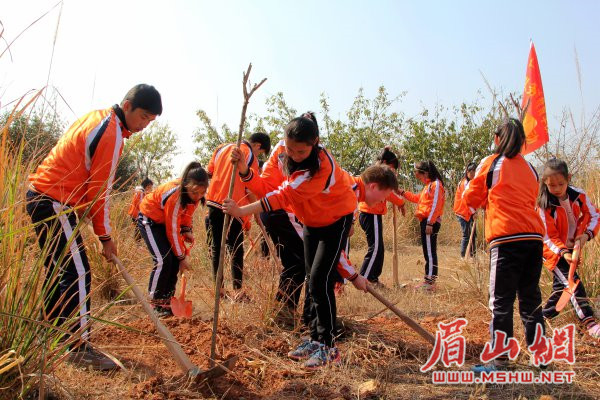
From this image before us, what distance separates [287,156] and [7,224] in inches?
73.9

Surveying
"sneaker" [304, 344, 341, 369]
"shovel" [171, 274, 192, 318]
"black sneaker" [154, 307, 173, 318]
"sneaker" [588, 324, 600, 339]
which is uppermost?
"shovel" [171, 274, 192, 318]

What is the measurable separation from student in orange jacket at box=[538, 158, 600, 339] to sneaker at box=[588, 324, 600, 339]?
181mm

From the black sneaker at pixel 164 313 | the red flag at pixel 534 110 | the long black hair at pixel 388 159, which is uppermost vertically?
the red flag at pixel 534 110

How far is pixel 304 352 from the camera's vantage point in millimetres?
3619

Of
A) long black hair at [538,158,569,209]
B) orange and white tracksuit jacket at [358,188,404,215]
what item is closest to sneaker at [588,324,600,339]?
long black hair at [538,158,569,209]

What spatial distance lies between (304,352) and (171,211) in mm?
2090

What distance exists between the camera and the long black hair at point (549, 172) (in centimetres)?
441

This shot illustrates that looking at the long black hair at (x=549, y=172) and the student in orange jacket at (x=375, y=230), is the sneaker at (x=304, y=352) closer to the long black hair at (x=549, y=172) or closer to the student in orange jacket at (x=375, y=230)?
the long black hair at (x=549, y=172)

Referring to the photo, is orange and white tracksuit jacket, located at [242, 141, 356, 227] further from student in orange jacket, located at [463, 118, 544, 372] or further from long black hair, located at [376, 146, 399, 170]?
long black hair, located at [376, 146, 399, 170]

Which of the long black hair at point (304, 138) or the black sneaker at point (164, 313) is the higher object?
the long black hair at point (304, 138)

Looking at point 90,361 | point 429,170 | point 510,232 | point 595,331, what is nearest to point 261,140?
point 429,170

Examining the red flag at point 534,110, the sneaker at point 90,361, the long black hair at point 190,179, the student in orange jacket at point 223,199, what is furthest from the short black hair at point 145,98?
the red flag at point 534,110

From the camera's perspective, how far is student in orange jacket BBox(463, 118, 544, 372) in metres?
3.58

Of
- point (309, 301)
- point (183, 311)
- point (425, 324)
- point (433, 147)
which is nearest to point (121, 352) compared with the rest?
point (183, 311)
